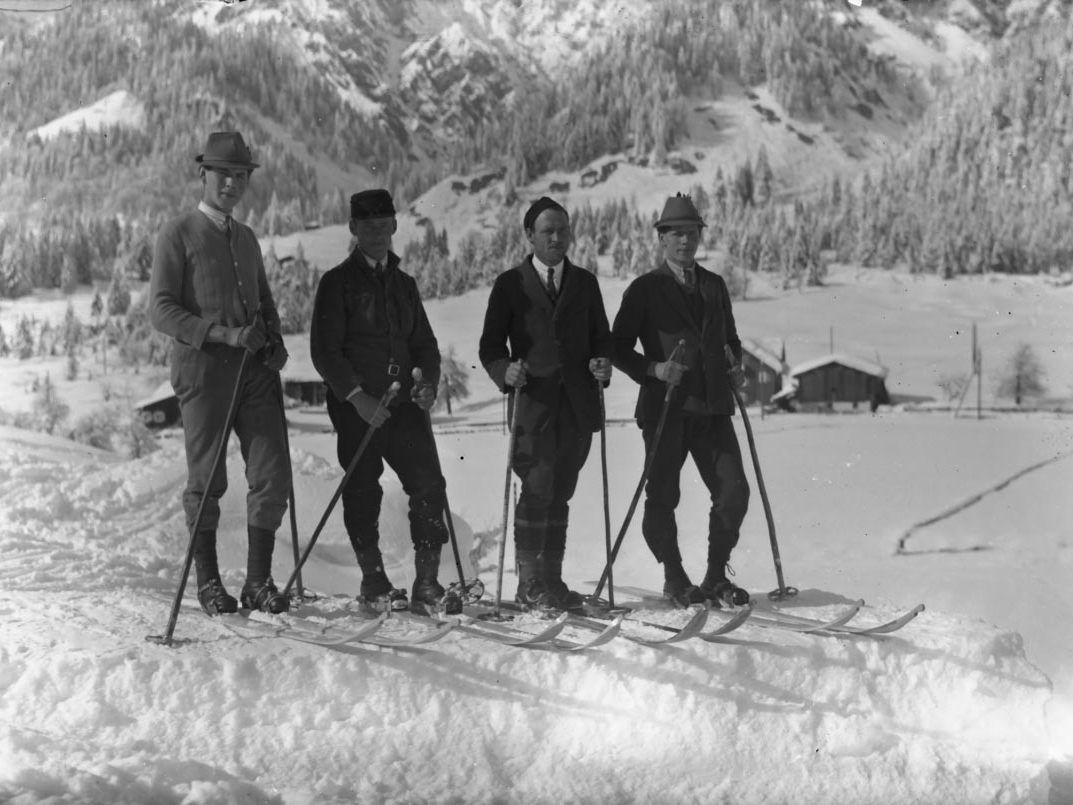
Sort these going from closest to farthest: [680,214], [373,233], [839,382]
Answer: [373,233], [680,214], [839,382]

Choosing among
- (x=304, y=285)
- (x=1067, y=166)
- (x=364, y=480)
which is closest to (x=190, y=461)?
(x=364, y=480)

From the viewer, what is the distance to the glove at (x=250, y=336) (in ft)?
12.5

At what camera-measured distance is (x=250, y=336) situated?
12.5ft

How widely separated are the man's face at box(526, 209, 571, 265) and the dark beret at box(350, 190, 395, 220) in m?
0.56

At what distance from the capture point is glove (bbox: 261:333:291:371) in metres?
3.95

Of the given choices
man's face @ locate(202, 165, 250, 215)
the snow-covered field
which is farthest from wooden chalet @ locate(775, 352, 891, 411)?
man's face @ locate(202, 165, 250, 215)

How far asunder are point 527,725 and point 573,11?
5763mm

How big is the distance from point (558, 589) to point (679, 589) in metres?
0.56

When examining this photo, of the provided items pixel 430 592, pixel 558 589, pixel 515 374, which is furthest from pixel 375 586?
pixel 515 374

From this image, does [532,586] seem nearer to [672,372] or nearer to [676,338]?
[672,372]

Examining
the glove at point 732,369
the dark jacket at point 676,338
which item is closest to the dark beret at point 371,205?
the dark jacket at point 676,338

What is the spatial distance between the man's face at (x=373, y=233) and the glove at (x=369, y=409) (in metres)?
0.56

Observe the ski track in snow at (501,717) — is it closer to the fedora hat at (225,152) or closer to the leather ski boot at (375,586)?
the leather ski boot at (375,586)

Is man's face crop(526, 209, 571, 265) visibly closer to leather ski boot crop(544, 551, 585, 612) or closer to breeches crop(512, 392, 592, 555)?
breeches crop(512, 392, 592, 555)
